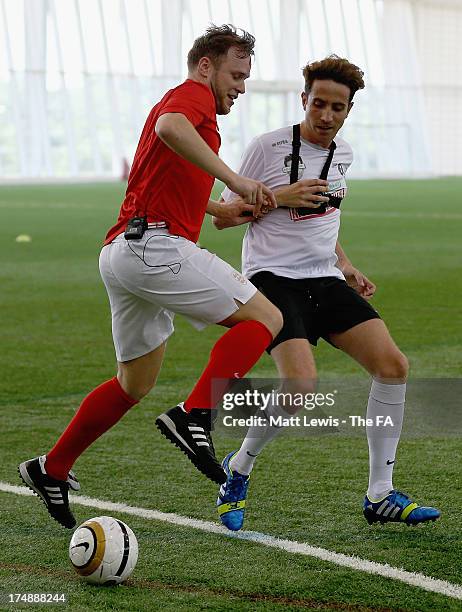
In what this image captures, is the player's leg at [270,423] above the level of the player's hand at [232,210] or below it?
below

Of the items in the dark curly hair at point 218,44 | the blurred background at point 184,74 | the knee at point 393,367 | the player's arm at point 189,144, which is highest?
the dark curly hair at point 218,44

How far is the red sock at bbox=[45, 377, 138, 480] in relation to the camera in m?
4.68

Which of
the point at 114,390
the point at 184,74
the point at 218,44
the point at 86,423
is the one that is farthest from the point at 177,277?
Result: the point at 184,74

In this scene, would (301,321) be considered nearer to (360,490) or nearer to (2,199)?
(360,490)

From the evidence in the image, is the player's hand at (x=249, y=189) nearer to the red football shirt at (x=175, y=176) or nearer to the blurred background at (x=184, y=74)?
the red football shirt at (x=175, y=176)

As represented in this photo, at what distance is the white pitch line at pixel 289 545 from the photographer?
3.93 metres

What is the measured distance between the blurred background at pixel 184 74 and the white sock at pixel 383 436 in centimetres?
4041

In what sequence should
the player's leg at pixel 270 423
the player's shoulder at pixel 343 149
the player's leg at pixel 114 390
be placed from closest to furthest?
the player's leg at pixel 114 390 → the player's leg at pixel 270 423 → the player's shoulder at pixel 343 149

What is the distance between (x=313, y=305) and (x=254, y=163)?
682 millimetres

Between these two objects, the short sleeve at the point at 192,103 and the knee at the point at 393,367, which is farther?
the knee at the point at 393,367

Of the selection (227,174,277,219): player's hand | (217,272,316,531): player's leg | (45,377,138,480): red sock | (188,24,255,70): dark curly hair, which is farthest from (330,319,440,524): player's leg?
(188,24,255,70): dark curly hair

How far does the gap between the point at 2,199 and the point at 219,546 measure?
30.0 m

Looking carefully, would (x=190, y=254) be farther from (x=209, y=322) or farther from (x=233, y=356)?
(x=233, y=356)

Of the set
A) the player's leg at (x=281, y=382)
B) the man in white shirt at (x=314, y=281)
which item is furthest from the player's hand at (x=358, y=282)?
the player's leg at (x=281, y=382)
